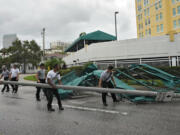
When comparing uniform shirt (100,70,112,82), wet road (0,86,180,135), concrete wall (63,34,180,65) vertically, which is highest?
concrete wall (63,34,180,65)

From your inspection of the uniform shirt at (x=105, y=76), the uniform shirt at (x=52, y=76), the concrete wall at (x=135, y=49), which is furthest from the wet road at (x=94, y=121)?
the concrete wall at (x=135, y=49)

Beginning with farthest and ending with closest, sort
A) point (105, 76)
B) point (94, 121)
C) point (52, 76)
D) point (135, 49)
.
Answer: point (135, 49) → point (105, 76) → point (52, 76) → point (94, 121)

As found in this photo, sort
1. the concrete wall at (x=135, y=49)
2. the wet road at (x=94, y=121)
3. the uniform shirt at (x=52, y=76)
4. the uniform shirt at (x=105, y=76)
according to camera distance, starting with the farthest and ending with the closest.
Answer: the concrete wall at (x=135, y=49), the uniform shirt at (x=105, y=76), the uniform shirt at (x=52, y=76), the wet road at (x=94, y=121)

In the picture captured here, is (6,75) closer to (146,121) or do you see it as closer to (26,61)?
(146,121)

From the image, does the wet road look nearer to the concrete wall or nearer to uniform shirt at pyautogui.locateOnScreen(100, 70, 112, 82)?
uniform shirt at pyautogui.locateOnScreen(100, 70, 112, 82)

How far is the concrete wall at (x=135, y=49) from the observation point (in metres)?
19.6

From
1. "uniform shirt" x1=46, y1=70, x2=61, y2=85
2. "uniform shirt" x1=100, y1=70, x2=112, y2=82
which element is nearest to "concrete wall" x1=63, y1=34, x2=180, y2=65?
"uniform shirt" x1=100, y1=70, x2=112, y2=82

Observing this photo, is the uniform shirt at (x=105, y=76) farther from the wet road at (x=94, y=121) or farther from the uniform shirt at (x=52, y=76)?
the uniform shirt at (x=52, y=76)

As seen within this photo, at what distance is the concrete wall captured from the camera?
19.6 metres

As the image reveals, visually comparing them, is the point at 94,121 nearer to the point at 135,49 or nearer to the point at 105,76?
the point at 105,76

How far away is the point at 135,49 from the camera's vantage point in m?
21.7

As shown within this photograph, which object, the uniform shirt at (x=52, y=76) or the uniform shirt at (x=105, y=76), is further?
the uniform shirt at (x=105, y=76)

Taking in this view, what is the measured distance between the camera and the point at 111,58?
77.1ft

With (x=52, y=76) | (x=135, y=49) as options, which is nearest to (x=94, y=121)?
(x=52, y=76)
